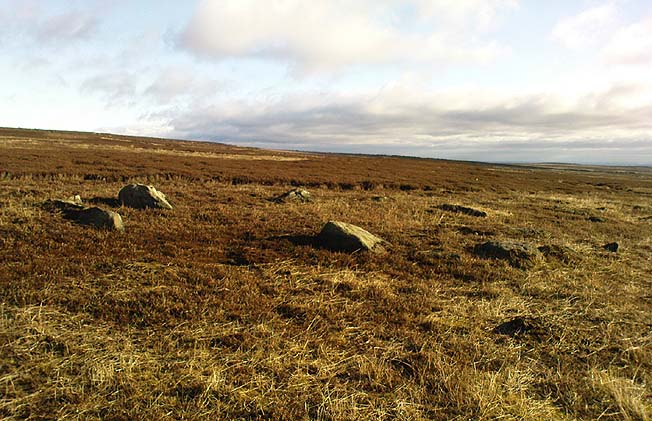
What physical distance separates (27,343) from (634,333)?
32.6 ft

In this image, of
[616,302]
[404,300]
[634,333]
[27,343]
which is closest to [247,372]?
[27,343]

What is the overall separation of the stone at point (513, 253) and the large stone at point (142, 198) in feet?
42.1

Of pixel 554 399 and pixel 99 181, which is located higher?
pixel 99 181

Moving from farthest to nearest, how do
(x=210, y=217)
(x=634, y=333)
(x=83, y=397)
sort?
(x=210, y=217)
(x=634, y=333)
(x=83, y=397)

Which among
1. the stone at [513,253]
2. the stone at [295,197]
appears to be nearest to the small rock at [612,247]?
the stone at [513,253]

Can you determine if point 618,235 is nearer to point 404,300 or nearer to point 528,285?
point 528,285

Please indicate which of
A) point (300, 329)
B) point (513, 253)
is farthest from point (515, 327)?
point (513, 253)

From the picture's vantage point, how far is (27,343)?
4609 millimetres

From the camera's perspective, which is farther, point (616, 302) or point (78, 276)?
point (616, 302)

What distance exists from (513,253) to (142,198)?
48.2ft

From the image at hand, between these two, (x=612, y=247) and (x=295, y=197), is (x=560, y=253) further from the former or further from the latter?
(x=295, y=197)

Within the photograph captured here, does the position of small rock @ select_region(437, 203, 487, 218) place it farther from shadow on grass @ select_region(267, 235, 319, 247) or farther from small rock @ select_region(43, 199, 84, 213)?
small rock @ select_region(43, 199, 84, 213)

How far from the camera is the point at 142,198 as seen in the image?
14578 millimetres

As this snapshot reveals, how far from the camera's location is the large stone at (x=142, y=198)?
14414 mm
